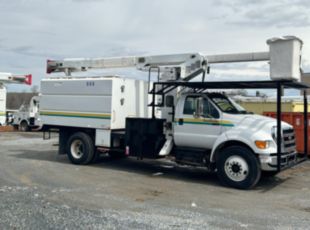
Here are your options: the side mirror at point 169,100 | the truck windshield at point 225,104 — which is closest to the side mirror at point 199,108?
the truck windshield at point 225,104

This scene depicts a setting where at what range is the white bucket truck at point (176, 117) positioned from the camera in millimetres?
9016

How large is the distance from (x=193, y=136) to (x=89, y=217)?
14.8ft

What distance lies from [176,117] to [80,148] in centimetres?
369

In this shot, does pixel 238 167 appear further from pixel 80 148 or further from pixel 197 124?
pixel 80 148

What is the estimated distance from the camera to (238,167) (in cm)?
920

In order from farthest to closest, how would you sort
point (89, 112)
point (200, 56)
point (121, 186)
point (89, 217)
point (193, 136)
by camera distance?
1. point (89, 112)
2. point (200, 56)
3. point (193, 136)
4. point (121, 186)
5. point (89, 217)

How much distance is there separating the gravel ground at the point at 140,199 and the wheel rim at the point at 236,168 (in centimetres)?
36

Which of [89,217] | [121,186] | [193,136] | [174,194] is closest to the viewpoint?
[89,217]

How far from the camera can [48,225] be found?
19.3ft

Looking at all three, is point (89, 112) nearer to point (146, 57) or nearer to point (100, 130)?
point (100, 130)

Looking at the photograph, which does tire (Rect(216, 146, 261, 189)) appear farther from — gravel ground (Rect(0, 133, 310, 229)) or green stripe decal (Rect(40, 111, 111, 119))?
green stripe decal (Rect(40, 111, 111, 119))

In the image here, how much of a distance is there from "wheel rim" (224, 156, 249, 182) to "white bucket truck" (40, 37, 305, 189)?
2cm

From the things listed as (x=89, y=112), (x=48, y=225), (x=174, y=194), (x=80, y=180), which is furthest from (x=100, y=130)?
(x=48, y=225)

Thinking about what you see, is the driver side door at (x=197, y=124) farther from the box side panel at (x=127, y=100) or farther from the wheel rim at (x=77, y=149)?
the wheel rim at (x=77, y=149)
